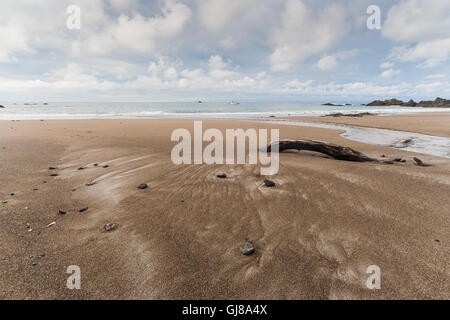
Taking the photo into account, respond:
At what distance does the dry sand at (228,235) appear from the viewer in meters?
1.80

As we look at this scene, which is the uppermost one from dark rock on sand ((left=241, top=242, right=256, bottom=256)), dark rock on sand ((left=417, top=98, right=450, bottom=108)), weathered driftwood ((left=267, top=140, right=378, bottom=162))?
dark rock on sand ((left=417, top=98, right=450, bottom=108))

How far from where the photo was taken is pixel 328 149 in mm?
6379

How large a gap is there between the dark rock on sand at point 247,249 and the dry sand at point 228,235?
0.06m

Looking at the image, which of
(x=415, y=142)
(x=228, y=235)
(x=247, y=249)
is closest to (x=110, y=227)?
(x=228, y=235)

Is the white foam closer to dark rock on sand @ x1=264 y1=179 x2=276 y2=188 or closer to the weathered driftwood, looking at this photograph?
the weathered driftwood

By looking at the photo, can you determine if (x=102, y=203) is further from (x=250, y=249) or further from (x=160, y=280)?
(x=250, y=249)

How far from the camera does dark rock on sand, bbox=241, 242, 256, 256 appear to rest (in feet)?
7.25

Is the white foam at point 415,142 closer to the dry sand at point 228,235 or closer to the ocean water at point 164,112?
the dry sand at point 228,235

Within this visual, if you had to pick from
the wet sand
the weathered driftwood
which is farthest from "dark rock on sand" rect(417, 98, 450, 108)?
the weathered driftwood

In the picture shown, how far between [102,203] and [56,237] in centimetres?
95

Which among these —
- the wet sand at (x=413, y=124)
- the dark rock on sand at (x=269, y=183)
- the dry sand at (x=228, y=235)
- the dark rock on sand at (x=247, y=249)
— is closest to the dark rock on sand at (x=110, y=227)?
the dry sand at (x=228, y=235)

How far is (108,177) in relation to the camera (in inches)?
183

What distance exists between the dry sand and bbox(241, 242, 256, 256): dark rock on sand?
0.21ft
